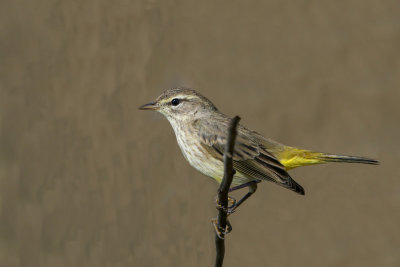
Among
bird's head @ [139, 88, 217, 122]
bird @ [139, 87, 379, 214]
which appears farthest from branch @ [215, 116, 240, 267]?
bird's head @ [139, 88, 217, 122]

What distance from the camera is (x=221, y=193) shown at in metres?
1.39

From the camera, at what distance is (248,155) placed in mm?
2250

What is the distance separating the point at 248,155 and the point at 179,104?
518 mm

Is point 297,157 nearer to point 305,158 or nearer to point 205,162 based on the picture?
point 305,158

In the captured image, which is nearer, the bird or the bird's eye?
the bird

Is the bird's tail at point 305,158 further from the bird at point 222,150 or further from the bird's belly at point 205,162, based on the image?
the bird's belly at point 205,162

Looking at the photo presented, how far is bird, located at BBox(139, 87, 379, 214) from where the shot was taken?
2.17m

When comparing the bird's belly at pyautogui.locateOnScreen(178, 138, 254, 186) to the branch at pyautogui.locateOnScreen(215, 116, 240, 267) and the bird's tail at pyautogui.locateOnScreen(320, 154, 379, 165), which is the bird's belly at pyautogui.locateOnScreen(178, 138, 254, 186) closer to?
the bird's tail at pyautogui.locateOnScreen(320, 154, 379, 165)

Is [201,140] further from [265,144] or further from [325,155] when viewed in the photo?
[325,155]

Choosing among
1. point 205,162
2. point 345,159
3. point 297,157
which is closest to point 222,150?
point 205,162

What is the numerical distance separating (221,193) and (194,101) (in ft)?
3.98

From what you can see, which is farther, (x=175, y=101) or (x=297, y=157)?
(x=175, y=101)

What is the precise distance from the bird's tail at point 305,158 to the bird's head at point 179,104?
0.50 metres

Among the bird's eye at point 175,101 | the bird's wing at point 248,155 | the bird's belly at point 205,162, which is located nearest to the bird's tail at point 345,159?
the bird's wing at point 248,155
